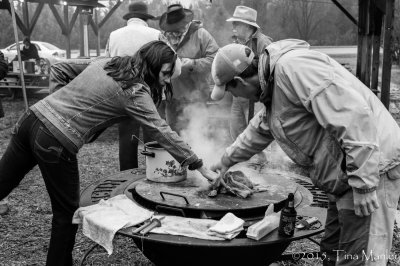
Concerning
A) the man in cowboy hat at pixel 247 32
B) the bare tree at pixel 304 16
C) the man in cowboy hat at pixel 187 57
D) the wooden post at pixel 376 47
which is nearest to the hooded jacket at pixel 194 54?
the man in cowboy hat at pixel 187 57

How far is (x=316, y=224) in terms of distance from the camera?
245 cm

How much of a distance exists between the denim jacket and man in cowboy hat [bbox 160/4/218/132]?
2.43 m

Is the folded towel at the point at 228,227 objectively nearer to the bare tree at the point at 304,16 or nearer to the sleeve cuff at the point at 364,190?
the sleeve cuff at the point at 364,190

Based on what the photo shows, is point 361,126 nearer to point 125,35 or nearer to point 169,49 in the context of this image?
point 169,49

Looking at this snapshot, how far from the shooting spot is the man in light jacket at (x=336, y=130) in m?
1.85

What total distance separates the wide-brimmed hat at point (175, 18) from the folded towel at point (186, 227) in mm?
3096

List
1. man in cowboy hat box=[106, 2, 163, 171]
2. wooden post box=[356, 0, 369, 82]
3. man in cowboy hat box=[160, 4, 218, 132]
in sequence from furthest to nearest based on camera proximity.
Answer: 1. wooden post box=[356, 0, 369, 82]
2. man in cowboy hat box=[160, 4, 218, 132]
3. man in cowboy hat box=[106, 2, 163, 171]

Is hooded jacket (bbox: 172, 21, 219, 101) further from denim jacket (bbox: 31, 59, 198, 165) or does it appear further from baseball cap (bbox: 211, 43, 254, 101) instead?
baseball cap (bbox: 211, 43, 254, 101)

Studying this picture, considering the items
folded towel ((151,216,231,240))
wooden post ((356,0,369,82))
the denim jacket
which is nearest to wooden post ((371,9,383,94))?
wooden post ((356,0,369,82))

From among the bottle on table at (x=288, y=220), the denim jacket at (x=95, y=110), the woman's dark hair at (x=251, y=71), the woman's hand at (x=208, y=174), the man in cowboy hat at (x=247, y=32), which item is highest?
the man in cowboy hat at (x=247, y=32)

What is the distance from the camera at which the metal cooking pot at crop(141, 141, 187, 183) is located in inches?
118

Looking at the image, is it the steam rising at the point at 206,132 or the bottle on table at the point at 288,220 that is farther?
the steam rising at the point at 206,132

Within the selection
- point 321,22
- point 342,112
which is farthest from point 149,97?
point 321,22

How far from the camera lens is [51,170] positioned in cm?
261
